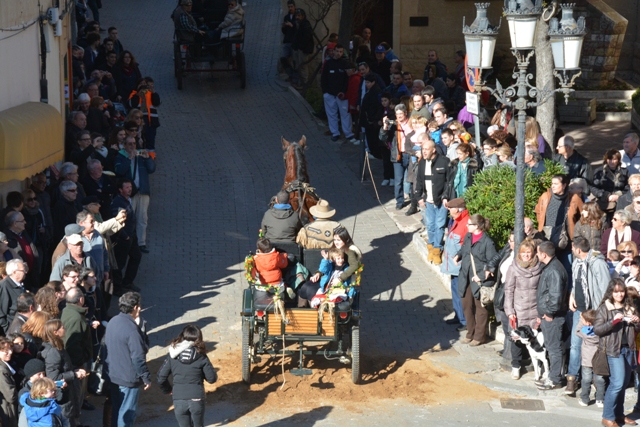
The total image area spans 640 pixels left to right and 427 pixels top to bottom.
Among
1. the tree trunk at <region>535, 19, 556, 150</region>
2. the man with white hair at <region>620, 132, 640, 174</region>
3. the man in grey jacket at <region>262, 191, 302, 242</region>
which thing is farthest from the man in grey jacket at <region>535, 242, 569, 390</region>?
the tree trunk at <region>535, 19, 556, 150</region>

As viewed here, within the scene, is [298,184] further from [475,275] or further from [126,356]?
[126,356]

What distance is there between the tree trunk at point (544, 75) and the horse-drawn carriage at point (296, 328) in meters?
6.80

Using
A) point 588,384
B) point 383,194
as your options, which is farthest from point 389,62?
point 588,384

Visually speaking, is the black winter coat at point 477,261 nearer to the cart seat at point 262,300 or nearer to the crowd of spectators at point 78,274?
the cart seat at point 262,300

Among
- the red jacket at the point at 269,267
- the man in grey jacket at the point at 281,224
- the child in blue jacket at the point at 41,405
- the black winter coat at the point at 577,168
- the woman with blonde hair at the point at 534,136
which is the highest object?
the woman with blonde hair at the point at 534,136

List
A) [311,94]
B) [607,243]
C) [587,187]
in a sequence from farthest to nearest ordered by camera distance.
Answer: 1. [311,94]
2. [587,187]
3. [607,243]

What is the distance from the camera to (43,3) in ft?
50.3

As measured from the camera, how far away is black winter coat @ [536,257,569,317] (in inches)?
440

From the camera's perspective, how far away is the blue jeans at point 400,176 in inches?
672

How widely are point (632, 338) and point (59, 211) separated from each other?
7.08 m

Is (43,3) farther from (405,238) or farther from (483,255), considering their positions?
(483,255)

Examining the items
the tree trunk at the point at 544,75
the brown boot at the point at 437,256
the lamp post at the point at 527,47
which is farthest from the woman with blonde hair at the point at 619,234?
the tree trunk at the point at 544,75

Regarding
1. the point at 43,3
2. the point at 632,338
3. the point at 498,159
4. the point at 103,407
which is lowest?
the point at 103,407

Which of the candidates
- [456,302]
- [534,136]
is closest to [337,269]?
[456,302]
